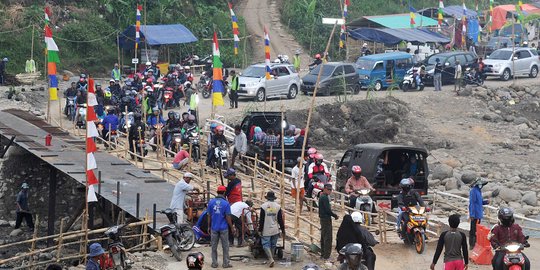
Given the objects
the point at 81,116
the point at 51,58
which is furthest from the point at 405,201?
the point at 81,116

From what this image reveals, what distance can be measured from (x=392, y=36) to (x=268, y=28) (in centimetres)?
898

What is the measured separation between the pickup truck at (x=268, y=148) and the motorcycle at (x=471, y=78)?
649 inches

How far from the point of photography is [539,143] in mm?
38562

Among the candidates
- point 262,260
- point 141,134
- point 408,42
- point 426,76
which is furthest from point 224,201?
point 408,42

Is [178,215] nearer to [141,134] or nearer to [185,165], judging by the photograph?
[185,165]

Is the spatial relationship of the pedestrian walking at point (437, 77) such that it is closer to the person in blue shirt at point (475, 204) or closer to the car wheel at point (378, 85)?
the car wheel at point (378, 85)

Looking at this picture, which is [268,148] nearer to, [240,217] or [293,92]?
[240,217]

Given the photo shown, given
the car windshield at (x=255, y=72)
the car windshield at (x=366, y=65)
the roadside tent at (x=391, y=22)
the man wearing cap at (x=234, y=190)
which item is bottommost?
the man wearing cap at (x=234, y=190)

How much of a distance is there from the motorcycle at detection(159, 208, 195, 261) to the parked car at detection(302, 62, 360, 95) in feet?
70.5

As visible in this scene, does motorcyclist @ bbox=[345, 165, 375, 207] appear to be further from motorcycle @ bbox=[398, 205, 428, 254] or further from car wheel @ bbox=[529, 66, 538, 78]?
car wheel @ bbox=[529, 66, 538, 78]

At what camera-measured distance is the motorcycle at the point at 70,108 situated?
3344 cm

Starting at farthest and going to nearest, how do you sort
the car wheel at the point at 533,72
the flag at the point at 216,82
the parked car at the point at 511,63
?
the car wheel at the point at 533,72 → the parked car at the point at 511,63 → the flag at the point at 216,82

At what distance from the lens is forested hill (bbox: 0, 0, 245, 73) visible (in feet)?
141

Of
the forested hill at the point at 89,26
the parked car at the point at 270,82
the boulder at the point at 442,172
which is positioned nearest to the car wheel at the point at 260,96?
the parked car at the point at 270,82
